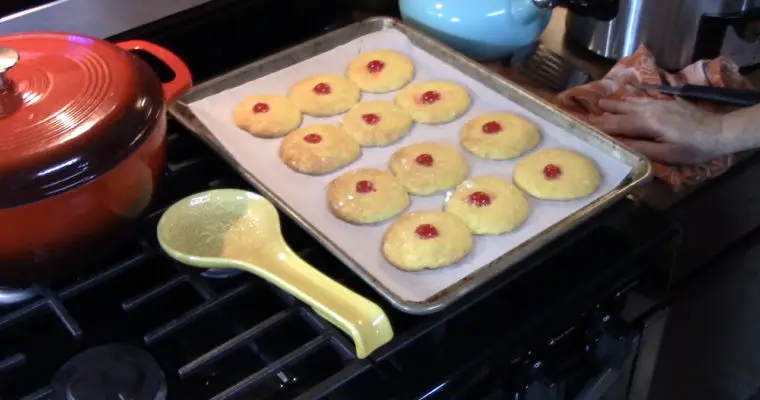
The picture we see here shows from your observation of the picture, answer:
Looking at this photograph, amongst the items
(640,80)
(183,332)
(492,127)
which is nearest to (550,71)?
(640,80)

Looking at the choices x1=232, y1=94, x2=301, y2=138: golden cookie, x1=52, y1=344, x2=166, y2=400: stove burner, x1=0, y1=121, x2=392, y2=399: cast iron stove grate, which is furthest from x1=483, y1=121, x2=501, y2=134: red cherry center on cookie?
x1=52, y1=344, x2=166, y2=400: stove burner

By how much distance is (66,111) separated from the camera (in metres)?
0.60

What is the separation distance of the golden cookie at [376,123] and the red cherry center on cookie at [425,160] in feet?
0.19

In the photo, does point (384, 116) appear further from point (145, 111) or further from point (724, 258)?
point (724, 258)

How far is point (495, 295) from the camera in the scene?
2.20 feet

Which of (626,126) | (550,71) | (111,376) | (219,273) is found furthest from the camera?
(550,71)

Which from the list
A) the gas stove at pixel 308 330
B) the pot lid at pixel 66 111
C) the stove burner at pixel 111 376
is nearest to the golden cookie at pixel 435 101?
the gas stove at pixel 308 330

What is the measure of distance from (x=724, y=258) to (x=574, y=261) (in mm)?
344

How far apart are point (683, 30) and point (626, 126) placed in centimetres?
18

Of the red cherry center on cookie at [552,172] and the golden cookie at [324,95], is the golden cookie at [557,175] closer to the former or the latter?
the red cherry center on cookie at [552,172]

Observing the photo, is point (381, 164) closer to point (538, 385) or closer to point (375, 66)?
point (375, 66)

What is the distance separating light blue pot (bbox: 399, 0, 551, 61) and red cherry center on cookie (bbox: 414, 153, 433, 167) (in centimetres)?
22

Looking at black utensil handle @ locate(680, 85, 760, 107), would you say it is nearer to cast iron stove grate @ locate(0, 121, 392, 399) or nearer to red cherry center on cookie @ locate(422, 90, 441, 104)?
red cherry center on cookie @ locate(422, 90, 441, 104)

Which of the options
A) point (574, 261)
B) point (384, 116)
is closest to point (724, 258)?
point (574, 261)
